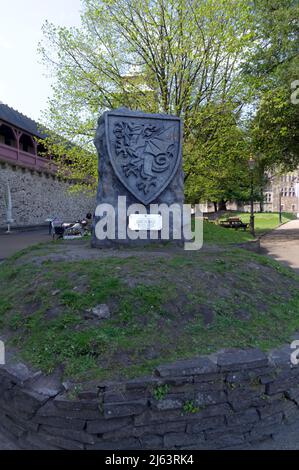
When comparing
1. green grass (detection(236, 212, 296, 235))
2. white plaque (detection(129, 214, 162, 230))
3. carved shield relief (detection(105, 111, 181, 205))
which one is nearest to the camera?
carved shield relief (detection(105, 111, 181, 205))

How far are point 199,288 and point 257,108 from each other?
13.6m

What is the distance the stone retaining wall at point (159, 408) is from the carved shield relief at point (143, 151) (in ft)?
13.1

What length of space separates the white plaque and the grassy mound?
1249 millimetres

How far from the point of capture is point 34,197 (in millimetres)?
26125

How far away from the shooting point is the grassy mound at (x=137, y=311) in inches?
112

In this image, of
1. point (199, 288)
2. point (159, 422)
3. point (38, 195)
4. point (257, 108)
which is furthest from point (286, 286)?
point (38, 195)

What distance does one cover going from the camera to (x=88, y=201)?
39125mm

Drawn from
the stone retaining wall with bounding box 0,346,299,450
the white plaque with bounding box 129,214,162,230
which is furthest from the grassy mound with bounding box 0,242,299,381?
the white plaque with bounding box 129,214,162,230

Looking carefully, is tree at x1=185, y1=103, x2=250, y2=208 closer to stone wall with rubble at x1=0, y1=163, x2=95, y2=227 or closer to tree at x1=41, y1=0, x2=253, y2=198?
tree at x1=41, y1=0, x2=253, y2=198

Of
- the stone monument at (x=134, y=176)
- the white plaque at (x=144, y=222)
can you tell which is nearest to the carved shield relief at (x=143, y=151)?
the stone monument at (x=134, y=176)

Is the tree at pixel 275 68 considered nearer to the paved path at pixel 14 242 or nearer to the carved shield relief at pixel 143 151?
the carved shield relief at pixel 143 151

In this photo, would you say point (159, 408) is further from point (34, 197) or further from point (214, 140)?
point (34, 197)

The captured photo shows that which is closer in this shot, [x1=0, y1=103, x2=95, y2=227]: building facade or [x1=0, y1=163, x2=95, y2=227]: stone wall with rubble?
[x1=0, y1=103, x2=95, y2=227]: building facade

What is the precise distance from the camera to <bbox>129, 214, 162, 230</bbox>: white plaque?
6129mm
